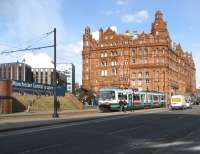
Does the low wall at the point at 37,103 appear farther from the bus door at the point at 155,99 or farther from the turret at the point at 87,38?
the turret at the point at 87,38

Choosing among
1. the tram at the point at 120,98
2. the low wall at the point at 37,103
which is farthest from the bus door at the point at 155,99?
the low wall at the point at 37,103

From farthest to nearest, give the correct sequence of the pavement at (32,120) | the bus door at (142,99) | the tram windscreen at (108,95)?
1. the bus door at (142,99)
2. the tram windscreen at (108,95)
3. the pavement at (32,120)

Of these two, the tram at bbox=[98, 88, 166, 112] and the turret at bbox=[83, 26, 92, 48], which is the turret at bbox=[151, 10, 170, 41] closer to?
the turret at bbox=[83, 26, 92, 48]

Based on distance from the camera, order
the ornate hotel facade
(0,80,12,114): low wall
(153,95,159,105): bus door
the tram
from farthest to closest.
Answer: the ornate hotel facade → (153,95,159,105): bus door → the tram → (0,80,12,114): low wall

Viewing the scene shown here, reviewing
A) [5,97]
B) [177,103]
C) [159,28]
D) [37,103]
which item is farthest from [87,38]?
[5,97]

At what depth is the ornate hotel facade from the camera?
441 ft

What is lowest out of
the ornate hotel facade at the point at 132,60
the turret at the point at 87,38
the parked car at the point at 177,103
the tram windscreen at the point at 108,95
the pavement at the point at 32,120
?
the pavement at the point at 32,120

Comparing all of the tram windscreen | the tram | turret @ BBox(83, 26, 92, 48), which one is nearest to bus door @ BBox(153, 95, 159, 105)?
the tram

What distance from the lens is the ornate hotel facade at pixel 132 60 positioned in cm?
13438

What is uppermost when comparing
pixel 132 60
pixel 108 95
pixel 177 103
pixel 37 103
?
pixel 132 60

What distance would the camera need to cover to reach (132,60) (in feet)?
456

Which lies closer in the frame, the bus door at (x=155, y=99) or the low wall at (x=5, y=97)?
the low wall at (x=5, y=97)

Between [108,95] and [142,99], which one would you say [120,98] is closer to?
[108,95]

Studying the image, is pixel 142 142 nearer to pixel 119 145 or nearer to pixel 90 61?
pixel 119 145
